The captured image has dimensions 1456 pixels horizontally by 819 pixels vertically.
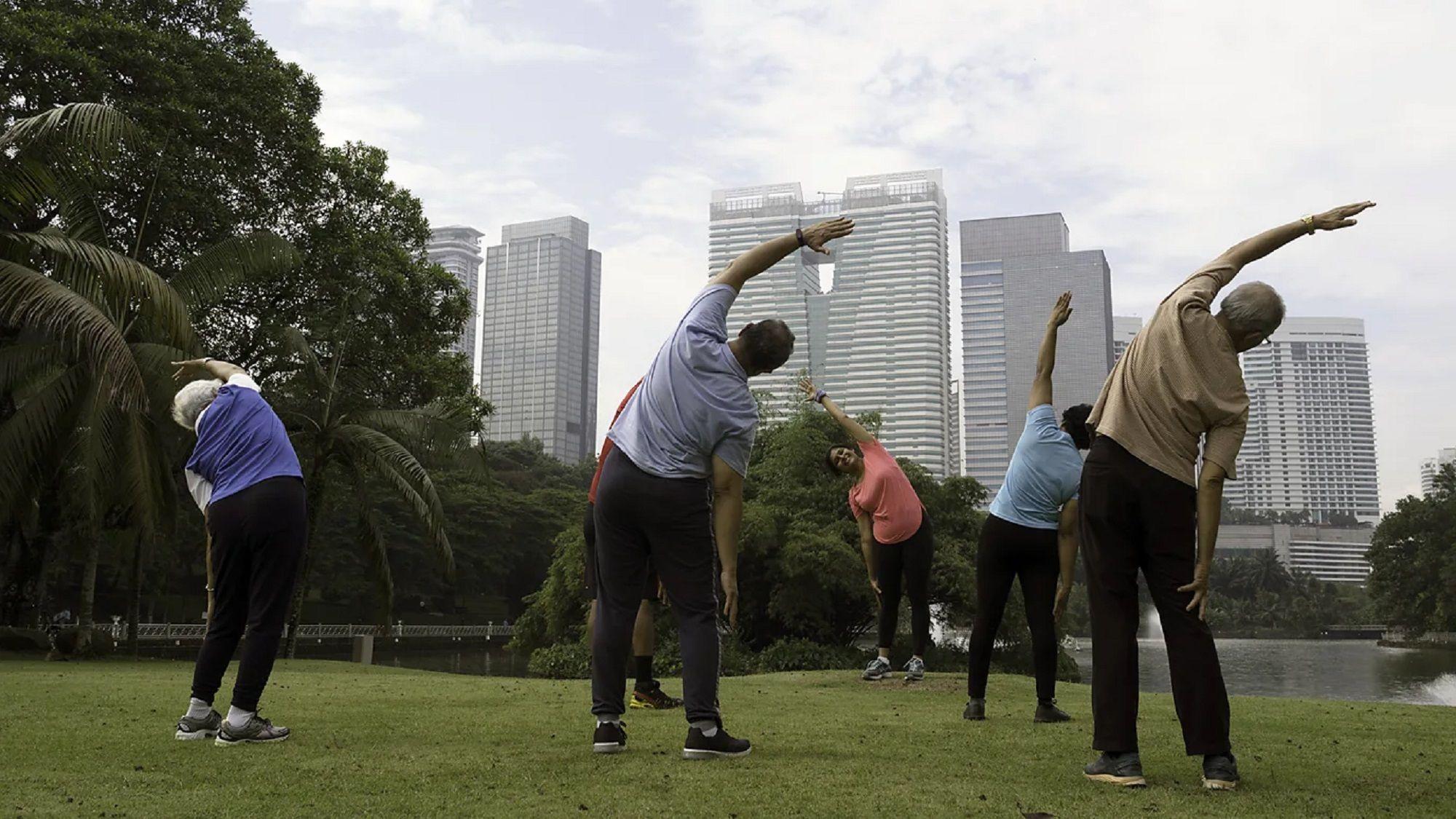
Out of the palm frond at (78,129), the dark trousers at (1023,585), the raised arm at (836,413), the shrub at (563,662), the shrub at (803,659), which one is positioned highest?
the palm frond at (78,129)

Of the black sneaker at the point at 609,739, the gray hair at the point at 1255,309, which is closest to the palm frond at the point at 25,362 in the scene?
the black sneaker at the point at 609,739

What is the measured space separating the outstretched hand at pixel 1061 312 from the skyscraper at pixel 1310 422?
203m

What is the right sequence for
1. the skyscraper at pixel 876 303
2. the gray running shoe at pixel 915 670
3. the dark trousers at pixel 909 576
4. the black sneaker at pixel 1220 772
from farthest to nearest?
the skyscraper at pixel 876 303 < the gray running shoe at pixel 915 670 < the dark trousers at pixel 909 576 < the black sneaker at pixel 1220 772

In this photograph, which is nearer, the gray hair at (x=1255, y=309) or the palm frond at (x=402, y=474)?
the gray hair at (x=1255, y=309)

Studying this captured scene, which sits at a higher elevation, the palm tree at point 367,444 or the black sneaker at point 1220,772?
the palm tree at point 367,444

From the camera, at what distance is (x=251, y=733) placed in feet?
14.3

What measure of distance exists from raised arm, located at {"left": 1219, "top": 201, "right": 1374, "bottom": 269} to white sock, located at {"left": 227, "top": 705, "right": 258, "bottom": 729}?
4433mm

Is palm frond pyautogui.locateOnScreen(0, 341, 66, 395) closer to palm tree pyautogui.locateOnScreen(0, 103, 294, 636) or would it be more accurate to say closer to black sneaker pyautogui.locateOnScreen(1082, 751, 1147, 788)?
palm tree pyautogui.locateOnScreen(0, 103, 294, 636)

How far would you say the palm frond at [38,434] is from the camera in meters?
13.0

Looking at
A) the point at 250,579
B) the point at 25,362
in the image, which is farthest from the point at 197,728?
the point at 25,362

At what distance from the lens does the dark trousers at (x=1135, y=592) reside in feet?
12.1

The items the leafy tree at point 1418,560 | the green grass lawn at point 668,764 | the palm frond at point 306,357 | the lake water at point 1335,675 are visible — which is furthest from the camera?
the leafy tree at point 1418,560

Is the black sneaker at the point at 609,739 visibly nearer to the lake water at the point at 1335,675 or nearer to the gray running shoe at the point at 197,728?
the gray running shoe at the point at 197,728

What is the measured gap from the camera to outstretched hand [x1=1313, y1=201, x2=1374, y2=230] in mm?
3916
